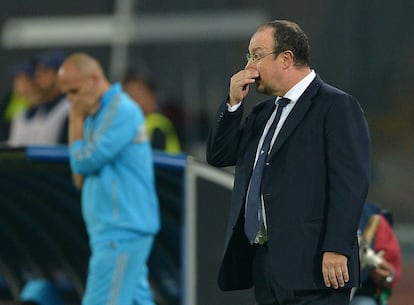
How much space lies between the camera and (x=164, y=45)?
47.4ft

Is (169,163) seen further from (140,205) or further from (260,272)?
(260,272)

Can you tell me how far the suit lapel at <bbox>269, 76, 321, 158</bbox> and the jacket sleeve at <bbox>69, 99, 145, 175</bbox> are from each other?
2.32 m

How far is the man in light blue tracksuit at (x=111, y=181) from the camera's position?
276 inches

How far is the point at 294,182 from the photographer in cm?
467

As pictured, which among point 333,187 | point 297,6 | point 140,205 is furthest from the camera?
point 297,6

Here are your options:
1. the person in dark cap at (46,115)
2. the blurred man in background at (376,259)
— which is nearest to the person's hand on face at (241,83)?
the blurred man in background at (376,259)

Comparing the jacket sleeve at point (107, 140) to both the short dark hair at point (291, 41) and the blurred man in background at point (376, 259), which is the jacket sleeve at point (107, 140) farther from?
the short dark hair at point (291, 41)

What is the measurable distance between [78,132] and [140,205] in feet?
1.61

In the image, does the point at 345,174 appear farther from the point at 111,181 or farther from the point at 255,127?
the point at 111,181

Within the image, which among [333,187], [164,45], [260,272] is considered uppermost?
[333,187]

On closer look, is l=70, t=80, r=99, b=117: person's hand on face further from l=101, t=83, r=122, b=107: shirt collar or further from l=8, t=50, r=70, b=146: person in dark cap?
l=8, t=50, r=70, b=146: person in dark cap

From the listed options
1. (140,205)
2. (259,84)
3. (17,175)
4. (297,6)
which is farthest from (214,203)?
(297,6)

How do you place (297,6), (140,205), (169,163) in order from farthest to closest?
(297,6)
(169,163)
(140,205)

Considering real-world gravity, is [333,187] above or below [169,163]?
above
